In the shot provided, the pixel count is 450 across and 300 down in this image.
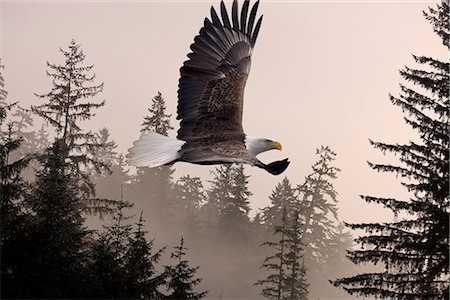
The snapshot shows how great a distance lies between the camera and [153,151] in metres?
7.74

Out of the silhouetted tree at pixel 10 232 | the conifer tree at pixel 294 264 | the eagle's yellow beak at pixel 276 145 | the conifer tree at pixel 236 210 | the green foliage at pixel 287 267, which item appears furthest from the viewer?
the conifer tree at pixel 236 210

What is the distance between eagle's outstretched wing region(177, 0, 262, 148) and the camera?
8414mm

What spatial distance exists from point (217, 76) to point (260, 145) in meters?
2.39

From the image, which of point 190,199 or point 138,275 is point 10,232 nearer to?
point 138,275

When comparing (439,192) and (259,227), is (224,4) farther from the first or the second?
(259,227)

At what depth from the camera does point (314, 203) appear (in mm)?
38625

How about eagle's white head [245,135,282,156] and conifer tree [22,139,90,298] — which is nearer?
eagle's white head [245,135,282,156]

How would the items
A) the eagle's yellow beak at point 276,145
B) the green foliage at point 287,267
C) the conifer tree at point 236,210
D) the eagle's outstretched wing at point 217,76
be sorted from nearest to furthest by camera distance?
the eagle's yellow beak at point 276,145 < the eagle's outstretched wing at point 217,76 < the green foliage at point 287,267 < the conifer tree at point 236,210

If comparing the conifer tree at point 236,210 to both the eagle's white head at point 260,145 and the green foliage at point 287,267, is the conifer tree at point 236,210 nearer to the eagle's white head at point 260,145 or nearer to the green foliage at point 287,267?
the green foliage at point 287,267

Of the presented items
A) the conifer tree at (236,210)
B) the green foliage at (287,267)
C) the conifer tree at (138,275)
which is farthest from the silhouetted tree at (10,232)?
the conifer tree at (236,210)

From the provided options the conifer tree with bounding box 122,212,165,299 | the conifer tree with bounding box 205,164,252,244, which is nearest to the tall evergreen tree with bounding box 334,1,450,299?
the conifer tree with bounding box 122,212,165,299

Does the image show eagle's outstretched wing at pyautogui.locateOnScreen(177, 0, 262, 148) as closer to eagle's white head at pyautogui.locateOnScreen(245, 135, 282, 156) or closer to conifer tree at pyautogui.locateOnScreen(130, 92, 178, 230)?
eagle's white head at pyautogui.locateOnScreen(245, 135, 282, 156)

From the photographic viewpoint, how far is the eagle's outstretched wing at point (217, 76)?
8.41 m

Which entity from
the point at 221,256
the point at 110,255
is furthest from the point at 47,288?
the point at 221,256
